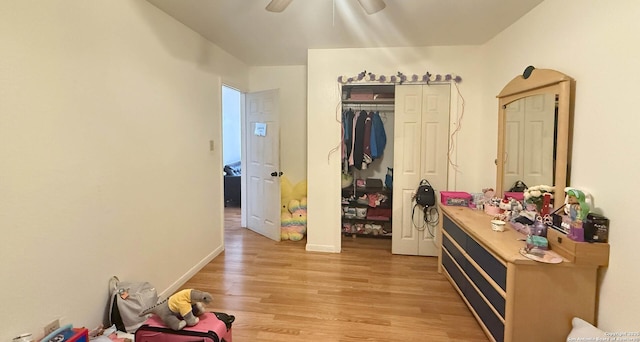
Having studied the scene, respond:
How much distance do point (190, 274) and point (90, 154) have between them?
1.63 metres

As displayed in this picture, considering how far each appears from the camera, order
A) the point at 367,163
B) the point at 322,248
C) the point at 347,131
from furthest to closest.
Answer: the point at 367,163 < the point at 347,131 < the point at 322,248

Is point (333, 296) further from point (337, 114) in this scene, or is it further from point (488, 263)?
point (337, 114)

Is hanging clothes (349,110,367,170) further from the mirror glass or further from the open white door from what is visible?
the mirror glass

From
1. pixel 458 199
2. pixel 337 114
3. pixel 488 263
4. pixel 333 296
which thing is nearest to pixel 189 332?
pixel 333 296

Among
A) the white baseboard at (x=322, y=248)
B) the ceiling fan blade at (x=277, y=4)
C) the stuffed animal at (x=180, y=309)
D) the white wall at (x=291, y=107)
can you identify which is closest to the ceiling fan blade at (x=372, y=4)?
the ceiling fan blade at (x=277, y=4)

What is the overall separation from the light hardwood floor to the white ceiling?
233cm

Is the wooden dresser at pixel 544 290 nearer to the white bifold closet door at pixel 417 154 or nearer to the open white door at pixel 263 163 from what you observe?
the white bifold closet door at pixel 417 154

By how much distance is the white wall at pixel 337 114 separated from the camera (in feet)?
12.0

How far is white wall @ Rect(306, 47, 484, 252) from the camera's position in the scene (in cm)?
367

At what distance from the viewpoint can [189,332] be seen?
188 cm

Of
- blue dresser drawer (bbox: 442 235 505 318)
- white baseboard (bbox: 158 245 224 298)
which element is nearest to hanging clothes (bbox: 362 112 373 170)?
blue dresser drawer (bbox: 442 235 505 318)

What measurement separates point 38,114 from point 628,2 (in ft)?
9.81

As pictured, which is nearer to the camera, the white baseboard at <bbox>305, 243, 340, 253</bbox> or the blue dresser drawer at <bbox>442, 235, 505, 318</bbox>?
the blue dresser drawer at <bbox>442, 235, 505, 318</bbox>

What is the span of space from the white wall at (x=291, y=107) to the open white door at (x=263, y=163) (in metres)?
0.34
